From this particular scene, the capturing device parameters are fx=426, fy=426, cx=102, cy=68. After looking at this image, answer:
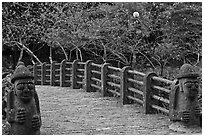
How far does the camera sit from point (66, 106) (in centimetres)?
872

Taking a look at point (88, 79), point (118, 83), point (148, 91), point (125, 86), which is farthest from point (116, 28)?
point (148, 91)

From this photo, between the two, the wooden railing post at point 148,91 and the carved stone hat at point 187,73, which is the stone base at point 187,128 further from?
the wooden railing post at point 148,91

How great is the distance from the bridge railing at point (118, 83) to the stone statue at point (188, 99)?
1.56ft

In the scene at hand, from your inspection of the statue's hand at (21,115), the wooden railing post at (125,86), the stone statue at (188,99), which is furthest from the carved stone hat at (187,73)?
the wooden railing post at (125,86)

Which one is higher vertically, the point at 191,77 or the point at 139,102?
the point at 191,77

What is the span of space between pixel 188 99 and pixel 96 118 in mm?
1825

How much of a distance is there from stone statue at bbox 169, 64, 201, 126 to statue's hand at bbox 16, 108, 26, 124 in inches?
88.4

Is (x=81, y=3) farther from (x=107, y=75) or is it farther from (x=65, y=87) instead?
(x=107, y=75)

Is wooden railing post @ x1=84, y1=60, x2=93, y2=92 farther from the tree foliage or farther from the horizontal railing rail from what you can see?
the tree foliage

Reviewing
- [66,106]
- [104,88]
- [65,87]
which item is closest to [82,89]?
[65,87]

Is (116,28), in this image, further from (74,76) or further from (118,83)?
(118,83)

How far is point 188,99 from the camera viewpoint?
6.22 m

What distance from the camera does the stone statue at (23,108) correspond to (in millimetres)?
5473

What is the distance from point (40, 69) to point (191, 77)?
432 inches
